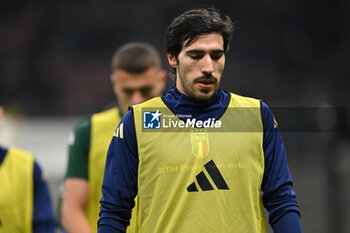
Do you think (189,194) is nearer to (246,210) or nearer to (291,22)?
(246,210)

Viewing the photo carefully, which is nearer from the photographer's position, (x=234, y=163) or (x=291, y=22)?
(x=234, y=163)

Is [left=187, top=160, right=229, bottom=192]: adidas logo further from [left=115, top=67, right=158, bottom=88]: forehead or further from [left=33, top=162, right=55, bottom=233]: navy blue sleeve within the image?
[left=115, top=67, right=158, bottom=88]: forehead

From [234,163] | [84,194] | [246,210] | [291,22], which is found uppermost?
[291,22]

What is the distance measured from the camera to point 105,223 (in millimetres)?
2365

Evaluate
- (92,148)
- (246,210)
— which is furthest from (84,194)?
(246,210)

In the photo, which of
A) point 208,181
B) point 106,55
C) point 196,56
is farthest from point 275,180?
point 106,55

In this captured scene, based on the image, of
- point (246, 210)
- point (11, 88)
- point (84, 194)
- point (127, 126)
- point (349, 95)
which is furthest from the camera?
point (11, 88)

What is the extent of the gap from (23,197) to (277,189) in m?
2.10

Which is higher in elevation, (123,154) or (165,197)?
(123,154)

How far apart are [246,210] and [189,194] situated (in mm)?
210

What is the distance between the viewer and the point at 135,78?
4324 millimetres

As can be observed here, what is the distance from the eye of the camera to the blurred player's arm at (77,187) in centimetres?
402

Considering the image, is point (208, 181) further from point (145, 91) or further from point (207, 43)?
point (145, 91)

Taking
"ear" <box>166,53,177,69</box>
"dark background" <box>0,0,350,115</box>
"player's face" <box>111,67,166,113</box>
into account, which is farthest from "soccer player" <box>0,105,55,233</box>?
"dark background" <box>0,0,350,115</box>
